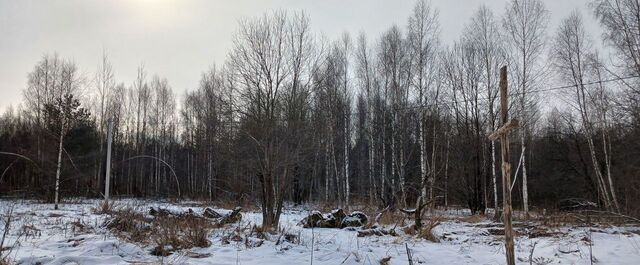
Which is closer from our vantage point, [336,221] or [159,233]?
[159,233]

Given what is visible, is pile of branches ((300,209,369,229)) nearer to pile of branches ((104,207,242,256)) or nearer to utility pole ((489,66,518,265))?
pile of branches ((104,207,242,256))

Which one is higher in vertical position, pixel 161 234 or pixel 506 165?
pixel 506 165

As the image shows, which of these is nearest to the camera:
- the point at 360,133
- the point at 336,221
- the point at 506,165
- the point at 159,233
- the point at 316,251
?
the point at 506,165

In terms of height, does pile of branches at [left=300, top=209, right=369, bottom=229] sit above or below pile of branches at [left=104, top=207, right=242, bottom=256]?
below

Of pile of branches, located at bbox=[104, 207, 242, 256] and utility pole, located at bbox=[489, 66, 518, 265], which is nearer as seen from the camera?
utility pole, located at bbox=[489, 66, 518, 265]

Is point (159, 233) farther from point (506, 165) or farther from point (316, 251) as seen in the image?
point (506, 165)

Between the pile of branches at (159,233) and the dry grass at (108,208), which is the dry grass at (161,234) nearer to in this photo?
the pile of branches at (159,233)

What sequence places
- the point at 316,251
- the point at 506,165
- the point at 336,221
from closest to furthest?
the point at 506,165, the point at 316,251, the point at 336,221

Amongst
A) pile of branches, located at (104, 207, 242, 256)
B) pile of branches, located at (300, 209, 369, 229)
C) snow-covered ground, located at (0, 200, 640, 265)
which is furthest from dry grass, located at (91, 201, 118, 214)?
pile of branches, located at (300, 209, 369, 229)

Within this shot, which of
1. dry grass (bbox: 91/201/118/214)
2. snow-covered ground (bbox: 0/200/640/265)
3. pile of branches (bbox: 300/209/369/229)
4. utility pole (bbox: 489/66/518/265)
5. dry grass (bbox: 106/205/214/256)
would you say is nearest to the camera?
utility pole (bbox: 489/66/518/265)

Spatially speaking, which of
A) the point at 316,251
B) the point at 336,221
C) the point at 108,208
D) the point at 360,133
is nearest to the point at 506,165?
the point at 316,251

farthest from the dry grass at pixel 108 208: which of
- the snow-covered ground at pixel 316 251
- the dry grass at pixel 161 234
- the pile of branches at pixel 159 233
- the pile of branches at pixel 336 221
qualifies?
the pile of branches at pixel 336 221

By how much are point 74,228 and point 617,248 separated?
1036cm

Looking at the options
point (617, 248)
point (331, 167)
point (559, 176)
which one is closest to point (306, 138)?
point (617, 248)
